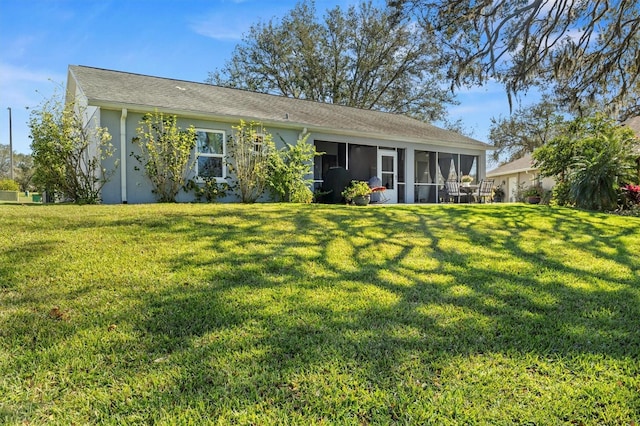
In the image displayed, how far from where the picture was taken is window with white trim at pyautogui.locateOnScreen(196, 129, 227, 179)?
10492 millimetres

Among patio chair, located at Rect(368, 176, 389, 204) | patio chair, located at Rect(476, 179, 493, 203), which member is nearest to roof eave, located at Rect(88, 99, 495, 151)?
patio chair, located at Rect(368, 176, 389, 204)

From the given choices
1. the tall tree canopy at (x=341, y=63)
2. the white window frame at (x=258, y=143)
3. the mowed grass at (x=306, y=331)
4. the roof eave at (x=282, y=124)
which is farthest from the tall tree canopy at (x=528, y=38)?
the tall tree canopy at (x=341, y=63)

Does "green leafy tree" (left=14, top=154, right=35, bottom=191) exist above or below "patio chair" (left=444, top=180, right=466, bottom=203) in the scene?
above

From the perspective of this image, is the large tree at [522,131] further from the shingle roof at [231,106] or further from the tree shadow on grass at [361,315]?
the tree shadow on grass at [361,315]

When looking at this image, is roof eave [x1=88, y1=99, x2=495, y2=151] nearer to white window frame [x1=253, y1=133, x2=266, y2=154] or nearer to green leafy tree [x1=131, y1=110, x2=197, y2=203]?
green leafy tree [x1=131, y1=110, x2=197, y2=203]

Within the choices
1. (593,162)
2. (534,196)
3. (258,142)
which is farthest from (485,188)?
(258,142)

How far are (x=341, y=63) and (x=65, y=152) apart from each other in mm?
20203

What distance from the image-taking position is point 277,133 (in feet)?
38.9

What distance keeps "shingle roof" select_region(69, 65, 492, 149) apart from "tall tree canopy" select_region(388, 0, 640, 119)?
14.2 feet

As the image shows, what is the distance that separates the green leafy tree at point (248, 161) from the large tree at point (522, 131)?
2671 cm

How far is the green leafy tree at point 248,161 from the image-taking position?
10.3 meters

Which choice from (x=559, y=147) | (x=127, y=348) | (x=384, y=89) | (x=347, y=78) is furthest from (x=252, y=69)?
(x=127, y=348)

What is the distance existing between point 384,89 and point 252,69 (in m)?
9.16

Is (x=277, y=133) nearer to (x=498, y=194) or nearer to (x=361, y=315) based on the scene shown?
(x=361, y=315)
